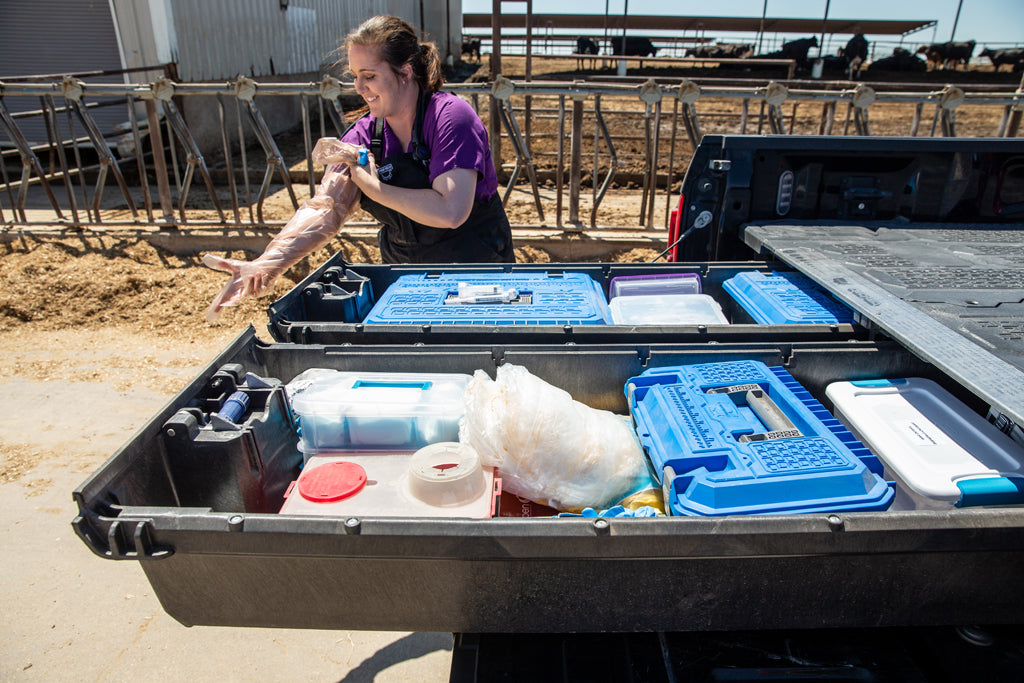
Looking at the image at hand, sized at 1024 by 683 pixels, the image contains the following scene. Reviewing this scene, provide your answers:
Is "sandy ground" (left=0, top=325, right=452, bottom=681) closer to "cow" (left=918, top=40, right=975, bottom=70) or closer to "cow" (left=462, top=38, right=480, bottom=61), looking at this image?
"cow" (left=462, top=38, right=480, bottom=61)

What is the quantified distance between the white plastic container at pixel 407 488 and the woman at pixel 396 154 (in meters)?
0.85

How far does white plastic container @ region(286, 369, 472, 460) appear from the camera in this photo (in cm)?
170

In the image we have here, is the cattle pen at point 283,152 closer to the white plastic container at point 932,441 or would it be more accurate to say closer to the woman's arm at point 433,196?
the woman's arm at point 433,196

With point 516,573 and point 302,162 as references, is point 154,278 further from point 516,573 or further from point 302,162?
point 516,573

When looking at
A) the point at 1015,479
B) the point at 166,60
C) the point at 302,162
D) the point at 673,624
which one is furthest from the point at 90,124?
the point at 1015,479

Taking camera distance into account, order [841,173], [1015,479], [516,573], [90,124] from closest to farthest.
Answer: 1. [516,573]
2. [1015,479]
3. [841,173]
4. [90,124]

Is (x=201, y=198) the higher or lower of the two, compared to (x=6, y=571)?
higher

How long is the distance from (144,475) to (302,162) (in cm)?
999

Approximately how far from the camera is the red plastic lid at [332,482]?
4.86 ft

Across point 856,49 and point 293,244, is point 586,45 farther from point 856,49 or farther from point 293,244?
point 293,244

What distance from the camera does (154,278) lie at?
19.3 feet

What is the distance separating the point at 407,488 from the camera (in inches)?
59.5

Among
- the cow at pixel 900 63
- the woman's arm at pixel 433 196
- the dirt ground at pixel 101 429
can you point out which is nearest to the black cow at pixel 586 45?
the cow at pixel 900 63

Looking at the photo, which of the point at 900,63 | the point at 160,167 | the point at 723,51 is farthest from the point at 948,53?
the point at 160,167
